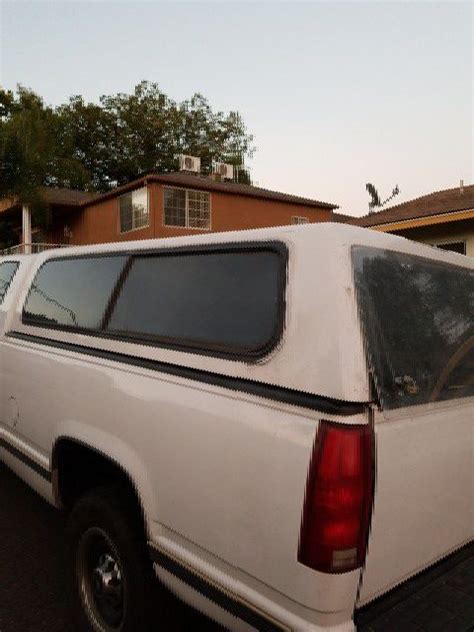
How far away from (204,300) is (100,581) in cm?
145

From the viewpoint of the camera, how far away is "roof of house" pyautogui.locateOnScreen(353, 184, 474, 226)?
1170cm

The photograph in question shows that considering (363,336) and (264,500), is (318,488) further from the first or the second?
(363,336)

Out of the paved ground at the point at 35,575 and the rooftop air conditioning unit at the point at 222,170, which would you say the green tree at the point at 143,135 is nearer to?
the rooftop air conditioning unit at the point at 222,170

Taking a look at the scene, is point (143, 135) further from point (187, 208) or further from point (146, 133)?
point (187, 208)

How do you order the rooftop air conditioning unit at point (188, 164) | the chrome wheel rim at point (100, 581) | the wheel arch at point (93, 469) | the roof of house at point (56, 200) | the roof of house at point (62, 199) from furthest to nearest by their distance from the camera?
1. the rooftop air conditioning unit at point (188, 164)
2. the roof of house at point (62, 199)
3. the roof of house at point (56, 200)
4. the chrome wheel rim at point (100, 581)
5. the wheel arch at point (93, 469)

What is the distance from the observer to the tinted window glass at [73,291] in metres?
2.74

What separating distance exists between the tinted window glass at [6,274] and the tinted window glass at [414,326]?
309 centimetres

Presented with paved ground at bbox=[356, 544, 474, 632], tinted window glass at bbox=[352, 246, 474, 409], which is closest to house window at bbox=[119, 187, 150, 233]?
tinted window glass at bbox=[352, 246, 474, 409]

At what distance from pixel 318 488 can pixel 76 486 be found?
174 centimetres

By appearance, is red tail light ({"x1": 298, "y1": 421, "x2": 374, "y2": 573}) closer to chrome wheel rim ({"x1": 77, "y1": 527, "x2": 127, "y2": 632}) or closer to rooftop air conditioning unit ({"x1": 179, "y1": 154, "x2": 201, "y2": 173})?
chrome wheel rim ({"x1": 77, "y1": 527, "x2": 127, "y2": 632})

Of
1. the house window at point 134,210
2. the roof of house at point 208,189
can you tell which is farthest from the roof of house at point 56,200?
the house window at point 134,210

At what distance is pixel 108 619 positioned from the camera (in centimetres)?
237

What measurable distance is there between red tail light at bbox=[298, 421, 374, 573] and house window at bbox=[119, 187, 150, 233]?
2126cm

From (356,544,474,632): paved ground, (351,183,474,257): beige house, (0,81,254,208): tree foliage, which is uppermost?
(0,81,254,208): tree foliage
